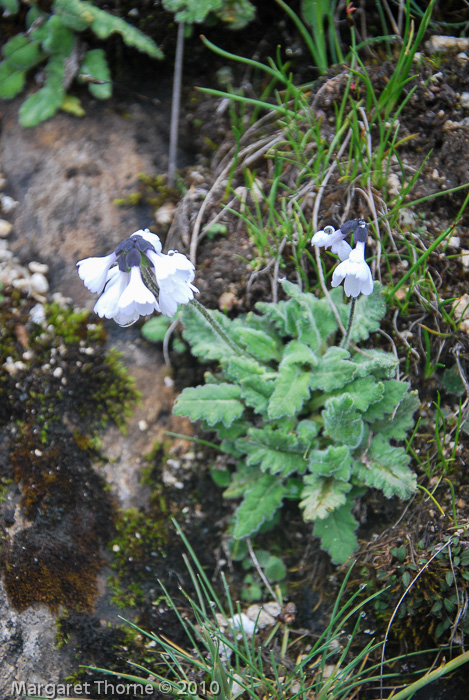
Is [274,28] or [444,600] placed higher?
[274,28]

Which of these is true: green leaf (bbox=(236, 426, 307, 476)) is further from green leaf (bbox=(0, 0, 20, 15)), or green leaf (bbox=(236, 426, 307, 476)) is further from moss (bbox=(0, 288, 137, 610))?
green leaf (bbox=(0, 0, 20, 15))

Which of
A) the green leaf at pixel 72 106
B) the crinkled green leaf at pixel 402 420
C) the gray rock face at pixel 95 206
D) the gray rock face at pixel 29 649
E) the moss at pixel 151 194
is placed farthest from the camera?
the green leaf at pixel 72 106

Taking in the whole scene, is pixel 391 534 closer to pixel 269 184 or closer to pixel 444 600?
pixel 444 600

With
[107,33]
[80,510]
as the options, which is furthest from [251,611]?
[107,33]

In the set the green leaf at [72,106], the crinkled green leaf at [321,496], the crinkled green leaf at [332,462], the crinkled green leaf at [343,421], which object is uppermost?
the green leaf at [72,106]

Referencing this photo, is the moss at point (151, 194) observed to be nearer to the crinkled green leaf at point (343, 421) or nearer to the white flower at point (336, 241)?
the white flower at point (336, 241)

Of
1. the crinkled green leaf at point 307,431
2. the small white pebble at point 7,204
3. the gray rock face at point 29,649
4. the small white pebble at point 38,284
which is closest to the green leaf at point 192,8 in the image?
the small white pebble at point 7,204

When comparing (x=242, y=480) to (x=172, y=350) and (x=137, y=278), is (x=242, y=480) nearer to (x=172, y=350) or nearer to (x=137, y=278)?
(x=172, y=350)

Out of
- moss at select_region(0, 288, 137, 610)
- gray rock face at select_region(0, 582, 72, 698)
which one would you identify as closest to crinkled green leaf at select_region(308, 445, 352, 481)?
moss at select_region(0, 288, 137, 610)
